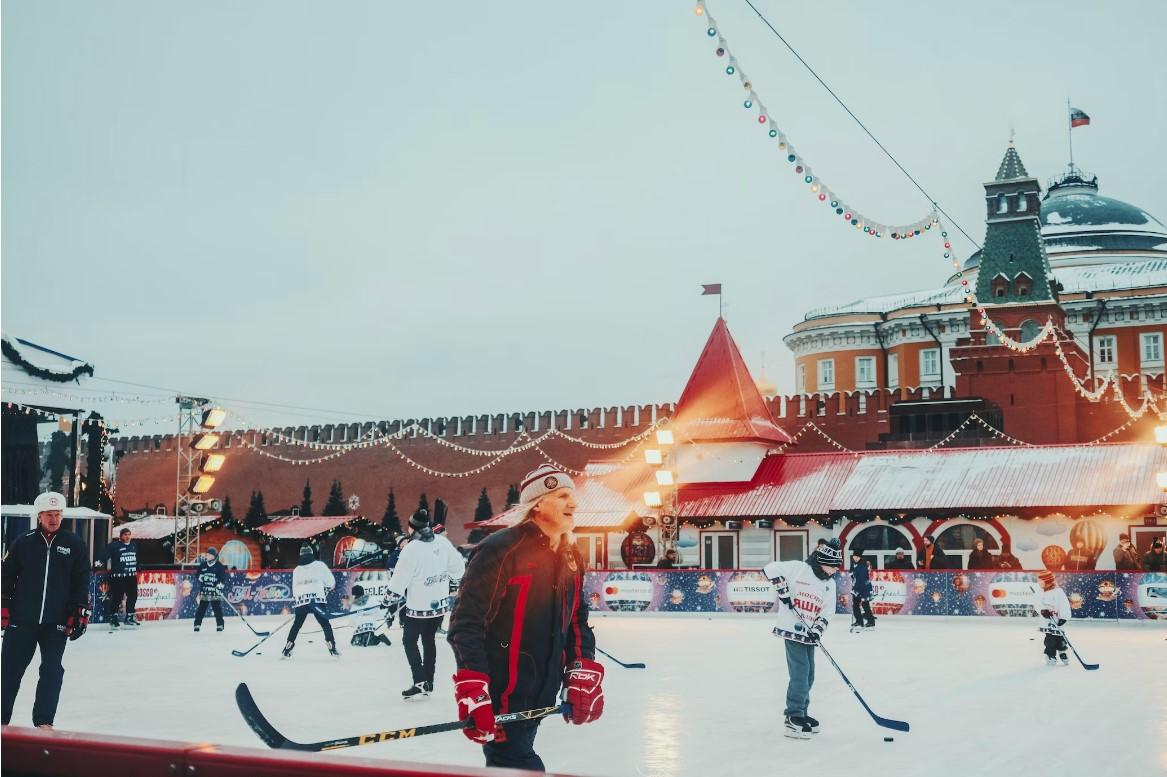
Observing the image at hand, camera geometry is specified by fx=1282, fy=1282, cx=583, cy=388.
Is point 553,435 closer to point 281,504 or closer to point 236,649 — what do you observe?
point 281,504

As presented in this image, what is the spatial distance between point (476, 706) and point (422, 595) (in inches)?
265

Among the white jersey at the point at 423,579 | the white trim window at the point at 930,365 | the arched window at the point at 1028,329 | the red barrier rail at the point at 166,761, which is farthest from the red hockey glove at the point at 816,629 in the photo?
the white trim window at the point at 930,365

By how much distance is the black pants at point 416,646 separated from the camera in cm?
1071

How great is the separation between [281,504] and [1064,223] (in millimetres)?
39367

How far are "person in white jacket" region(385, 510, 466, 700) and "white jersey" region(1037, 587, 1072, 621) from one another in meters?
6.76

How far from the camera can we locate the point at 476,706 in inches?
168

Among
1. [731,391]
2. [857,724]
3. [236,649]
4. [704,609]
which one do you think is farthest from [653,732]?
[731,391]

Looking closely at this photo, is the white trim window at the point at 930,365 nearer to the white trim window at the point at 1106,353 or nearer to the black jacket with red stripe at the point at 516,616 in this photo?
the white trim window at the point at 1106,353

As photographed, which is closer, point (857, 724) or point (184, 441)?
point (857, 724)

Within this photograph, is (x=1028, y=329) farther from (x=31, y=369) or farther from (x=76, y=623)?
(x=76, y=623)

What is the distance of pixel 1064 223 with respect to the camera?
62500 mm

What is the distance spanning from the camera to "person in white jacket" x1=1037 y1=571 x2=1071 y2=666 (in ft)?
45.7

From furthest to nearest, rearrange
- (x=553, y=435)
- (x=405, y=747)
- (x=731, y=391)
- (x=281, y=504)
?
1. (x=281, y=504)
2. (x=553, y=435)
3. (x=731, y=391)
4. (x=405, y=747)

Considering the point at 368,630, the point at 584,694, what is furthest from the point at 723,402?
the point at 584,694
